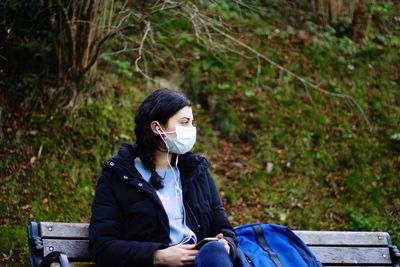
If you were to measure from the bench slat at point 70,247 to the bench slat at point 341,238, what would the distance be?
160 cm

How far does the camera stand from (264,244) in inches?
168

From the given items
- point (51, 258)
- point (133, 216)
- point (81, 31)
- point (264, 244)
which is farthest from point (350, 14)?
point (51, 258)

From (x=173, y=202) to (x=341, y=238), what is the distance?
1.50 metres

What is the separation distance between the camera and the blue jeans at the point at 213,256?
3.52m

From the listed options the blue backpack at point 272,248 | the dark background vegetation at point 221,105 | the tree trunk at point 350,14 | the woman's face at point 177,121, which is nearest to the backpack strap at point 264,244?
the blue backpack at point 272,248

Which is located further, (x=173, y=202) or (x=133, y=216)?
(x=173, y=202)

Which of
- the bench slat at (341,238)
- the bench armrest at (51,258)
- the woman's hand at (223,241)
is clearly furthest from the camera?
the bench slat at (341,238)

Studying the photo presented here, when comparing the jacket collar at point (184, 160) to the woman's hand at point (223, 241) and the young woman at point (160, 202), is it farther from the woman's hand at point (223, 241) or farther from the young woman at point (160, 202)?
the woman's hand at point (223, 241)

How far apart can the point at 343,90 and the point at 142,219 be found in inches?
200

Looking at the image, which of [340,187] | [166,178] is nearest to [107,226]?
[166,178]

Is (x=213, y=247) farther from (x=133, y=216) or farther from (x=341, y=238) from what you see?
(x=341, y=238)

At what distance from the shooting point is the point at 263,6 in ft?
30.9

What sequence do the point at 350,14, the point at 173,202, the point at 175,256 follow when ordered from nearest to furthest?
1. the point at 175,256
2. the point at 173,202
3. the point at 350,14

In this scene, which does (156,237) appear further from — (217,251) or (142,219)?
(217,251)
